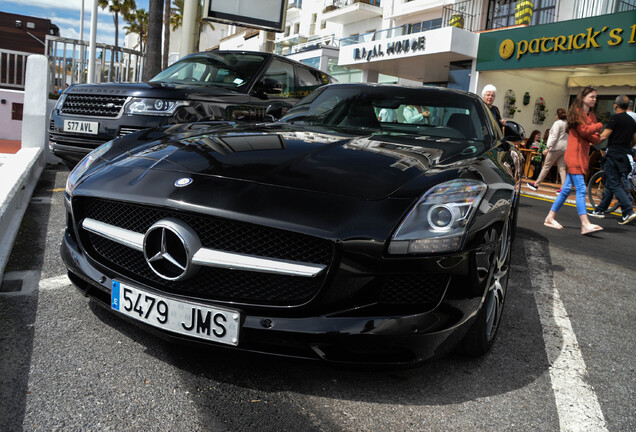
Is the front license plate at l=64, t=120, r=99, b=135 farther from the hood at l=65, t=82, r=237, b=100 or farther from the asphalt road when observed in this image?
the asphalt road

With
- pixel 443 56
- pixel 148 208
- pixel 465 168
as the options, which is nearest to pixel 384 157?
pixel 465 168

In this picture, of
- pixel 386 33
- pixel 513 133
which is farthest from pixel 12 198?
pixel 386 33

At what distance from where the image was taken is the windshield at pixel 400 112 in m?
3.53

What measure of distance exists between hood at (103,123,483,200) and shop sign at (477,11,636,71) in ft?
44.9

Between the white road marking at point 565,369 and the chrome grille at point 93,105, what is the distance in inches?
174

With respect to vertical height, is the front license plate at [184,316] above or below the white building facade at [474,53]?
Answer: below

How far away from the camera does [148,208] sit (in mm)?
2178

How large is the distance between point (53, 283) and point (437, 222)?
Result: 7.39ft

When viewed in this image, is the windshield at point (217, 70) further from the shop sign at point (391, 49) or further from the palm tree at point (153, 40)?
the shop sign at point (391, 49)

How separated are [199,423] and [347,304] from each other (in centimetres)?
65

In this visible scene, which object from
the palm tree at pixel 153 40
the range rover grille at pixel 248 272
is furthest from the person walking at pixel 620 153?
the palm tree at pixel 153 40

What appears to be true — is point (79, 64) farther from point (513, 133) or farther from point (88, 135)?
point (513, 133)

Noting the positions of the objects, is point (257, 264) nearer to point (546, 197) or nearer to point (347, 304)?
point (347, 304)

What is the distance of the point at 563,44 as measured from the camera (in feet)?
51.2
